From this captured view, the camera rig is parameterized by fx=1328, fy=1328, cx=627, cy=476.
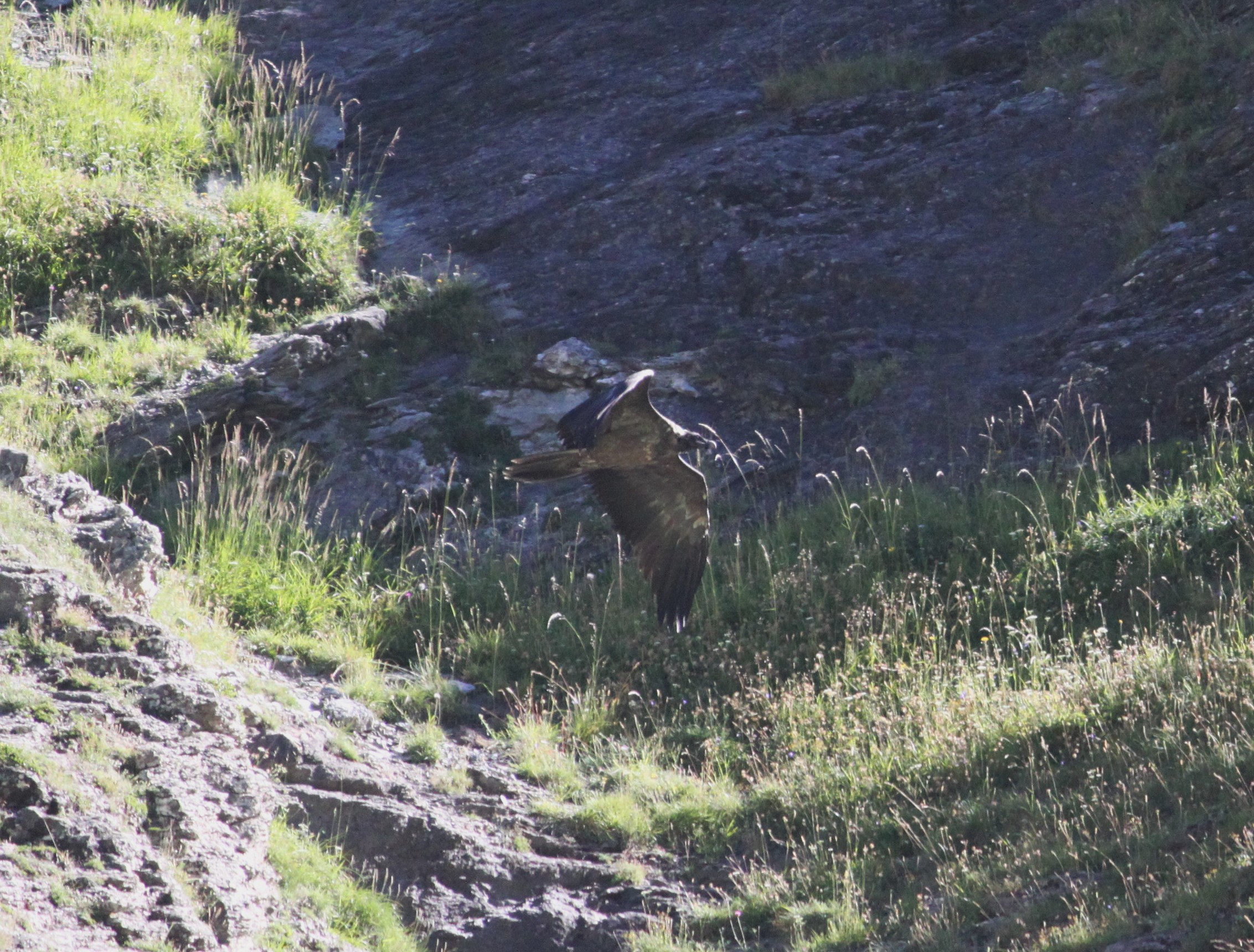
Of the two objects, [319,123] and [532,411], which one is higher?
[319,123]

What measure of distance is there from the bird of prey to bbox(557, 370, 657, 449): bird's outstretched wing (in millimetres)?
33

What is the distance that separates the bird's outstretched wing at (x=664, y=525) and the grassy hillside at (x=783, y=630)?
1.86ft

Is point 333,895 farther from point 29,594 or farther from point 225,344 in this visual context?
point 225,344

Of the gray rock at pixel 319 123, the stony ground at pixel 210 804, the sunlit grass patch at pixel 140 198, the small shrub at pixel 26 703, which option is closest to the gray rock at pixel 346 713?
the stony ground at pixel 210 804

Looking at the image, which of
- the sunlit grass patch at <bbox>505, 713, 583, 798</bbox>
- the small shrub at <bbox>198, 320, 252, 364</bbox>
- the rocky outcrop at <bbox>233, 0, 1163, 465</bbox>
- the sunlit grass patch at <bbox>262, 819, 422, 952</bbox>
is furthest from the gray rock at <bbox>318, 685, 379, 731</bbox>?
the small shrub at <bbox>198, 320, 252, 364</bbox>

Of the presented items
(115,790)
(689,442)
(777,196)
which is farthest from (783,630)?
(777,196)

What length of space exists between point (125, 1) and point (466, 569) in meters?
8.04

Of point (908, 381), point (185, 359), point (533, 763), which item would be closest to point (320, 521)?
point (185, 359)

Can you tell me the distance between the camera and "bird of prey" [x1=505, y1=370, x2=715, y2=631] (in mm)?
6266

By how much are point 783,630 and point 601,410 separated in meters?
2.14

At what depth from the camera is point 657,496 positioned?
661 centimetres

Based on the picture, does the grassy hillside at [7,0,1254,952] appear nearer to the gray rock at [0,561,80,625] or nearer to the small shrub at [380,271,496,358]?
the small shrub at [380,271,496,358]

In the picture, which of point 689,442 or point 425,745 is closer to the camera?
point 425,745

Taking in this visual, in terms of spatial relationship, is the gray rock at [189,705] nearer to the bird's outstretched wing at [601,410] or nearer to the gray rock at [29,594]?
the gray rock at [29,594]
